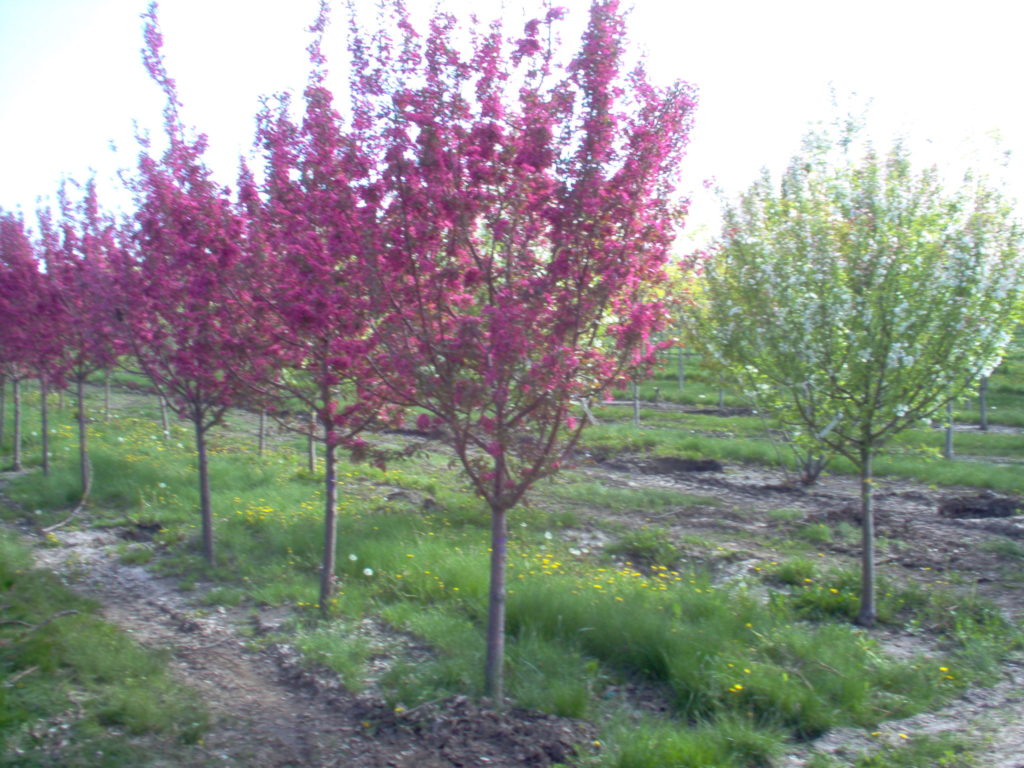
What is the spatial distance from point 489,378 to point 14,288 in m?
10.2

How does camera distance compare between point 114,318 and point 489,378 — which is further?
point 114,318

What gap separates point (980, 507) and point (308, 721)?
986cm

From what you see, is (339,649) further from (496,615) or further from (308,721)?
(496,615)

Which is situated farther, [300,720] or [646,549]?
[646,549]

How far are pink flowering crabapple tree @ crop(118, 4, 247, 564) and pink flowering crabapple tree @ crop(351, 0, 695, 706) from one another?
2.42 metres

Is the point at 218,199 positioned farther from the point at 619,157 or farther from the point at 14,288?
the point at 14,288

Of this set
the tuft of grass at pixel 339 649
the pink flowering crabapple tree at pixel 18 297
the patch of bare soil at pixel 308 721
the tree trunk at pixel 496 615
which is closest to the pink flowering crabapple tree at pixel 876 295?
the tree trunk at pixel 496 615

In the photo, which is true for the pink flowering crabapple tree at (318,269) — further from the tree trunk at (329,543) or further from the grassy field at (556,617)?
the grassy field at (556,617)

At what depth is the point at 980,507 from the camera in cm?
1145

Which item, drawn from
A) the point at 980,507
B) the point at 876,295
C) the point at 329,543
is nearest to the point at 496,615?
the point at 329,543

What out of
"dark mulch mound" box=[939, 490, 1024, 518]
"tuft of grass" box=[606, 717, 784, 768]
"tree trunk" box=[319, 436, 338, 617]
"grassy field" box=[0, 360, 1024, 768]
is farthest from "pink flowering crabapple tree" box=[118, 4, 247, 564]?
"dark mulch mound" box=[939, 490, 1024, 518]

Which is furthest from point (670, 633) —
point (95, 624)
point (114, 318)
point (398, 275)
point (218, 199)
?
point (114, 318)

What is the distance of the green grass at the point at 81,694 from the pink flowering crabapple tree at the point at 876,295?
5.38 meters

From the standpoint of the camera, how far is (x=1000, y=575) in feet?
27.7
